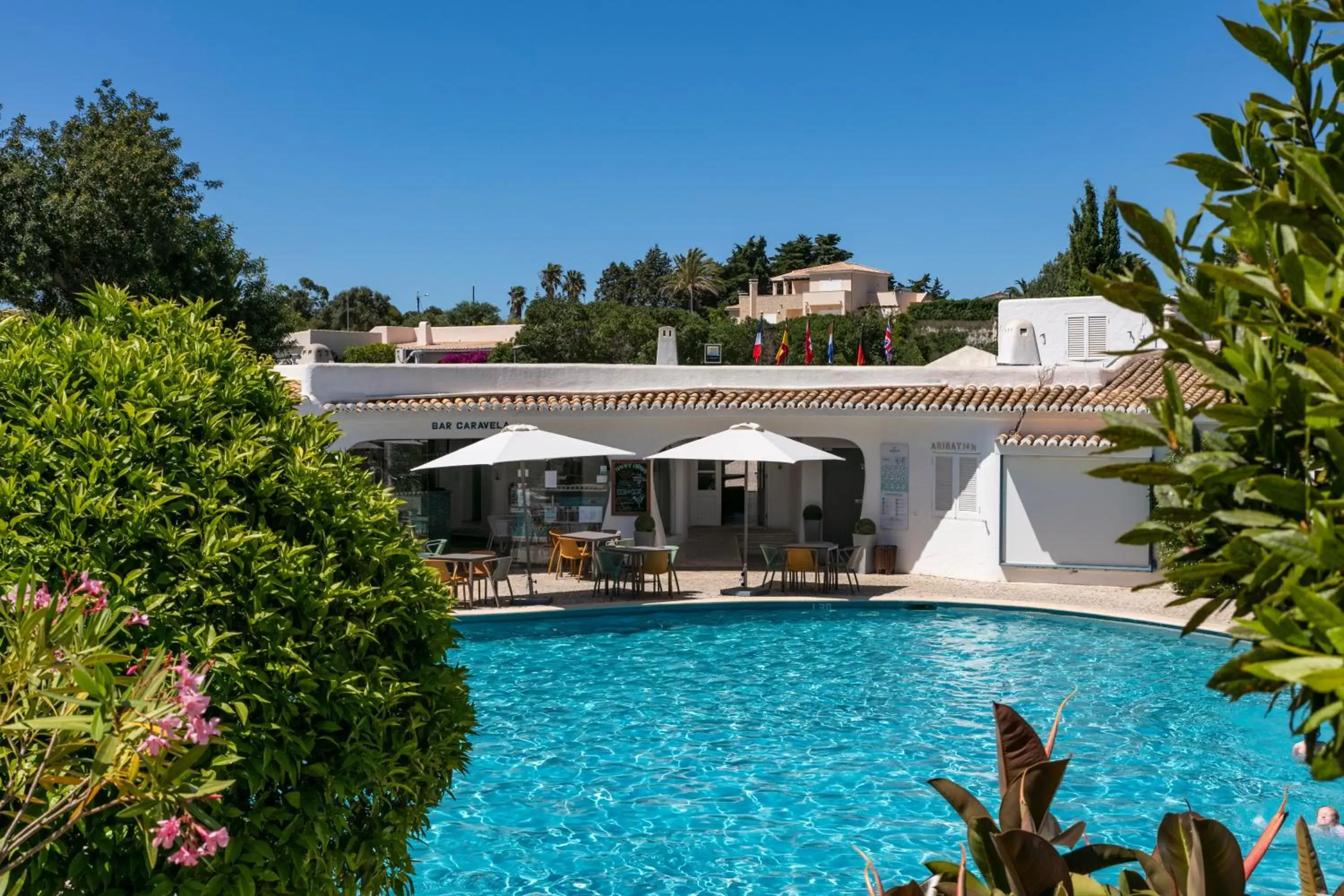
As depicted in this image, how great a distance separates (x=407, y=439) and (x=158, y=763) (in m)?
19.7

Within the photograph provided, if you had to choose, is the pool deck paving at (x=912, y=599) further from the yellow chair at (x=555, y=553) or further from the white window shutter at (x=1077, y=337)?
the white window shutter at (x=1077, y=337)

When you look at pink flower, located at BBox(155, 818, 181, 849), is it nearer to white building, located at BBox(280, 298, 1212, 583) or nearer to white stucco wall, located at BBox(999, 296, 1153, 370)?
white building, located at BBox(280, 298, 1212, 583)

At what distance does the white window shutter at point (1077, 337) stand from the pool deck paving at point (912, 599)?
23.3ft

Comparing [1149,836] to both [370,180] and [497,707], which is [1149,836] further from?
[370,180]

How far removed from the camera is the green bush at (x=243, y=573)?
3957 millimetres

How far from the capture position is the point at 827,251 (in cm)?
9981

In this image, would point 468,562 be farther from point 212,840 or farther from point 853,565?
point 212,840

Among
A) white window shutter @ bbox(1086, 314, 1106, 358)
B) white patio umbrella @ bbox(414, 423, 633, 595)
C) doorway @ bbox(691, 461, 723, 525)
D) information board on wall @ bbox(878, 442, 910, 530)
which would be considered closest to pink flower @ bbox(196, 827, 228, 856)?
white patio umbrella @ bbox(414, 423, 633, 595)

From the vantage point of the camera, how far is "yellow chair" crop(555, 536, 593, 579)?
2067 centimetres

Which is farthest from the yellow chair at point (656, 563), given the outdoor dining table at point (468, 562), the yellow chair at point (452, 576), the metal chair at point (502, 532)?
the metal chair at point (502, 532)

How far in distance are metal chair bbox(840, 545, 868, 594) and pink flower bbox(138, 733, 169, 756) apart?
1703 cm

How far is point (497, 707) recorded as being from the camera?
42.3ft

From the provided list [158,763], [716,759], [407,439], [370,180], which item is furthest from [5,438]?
[370,180]

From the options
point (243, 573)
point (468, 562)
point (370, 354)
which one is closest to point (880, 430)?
point (468, 562)
